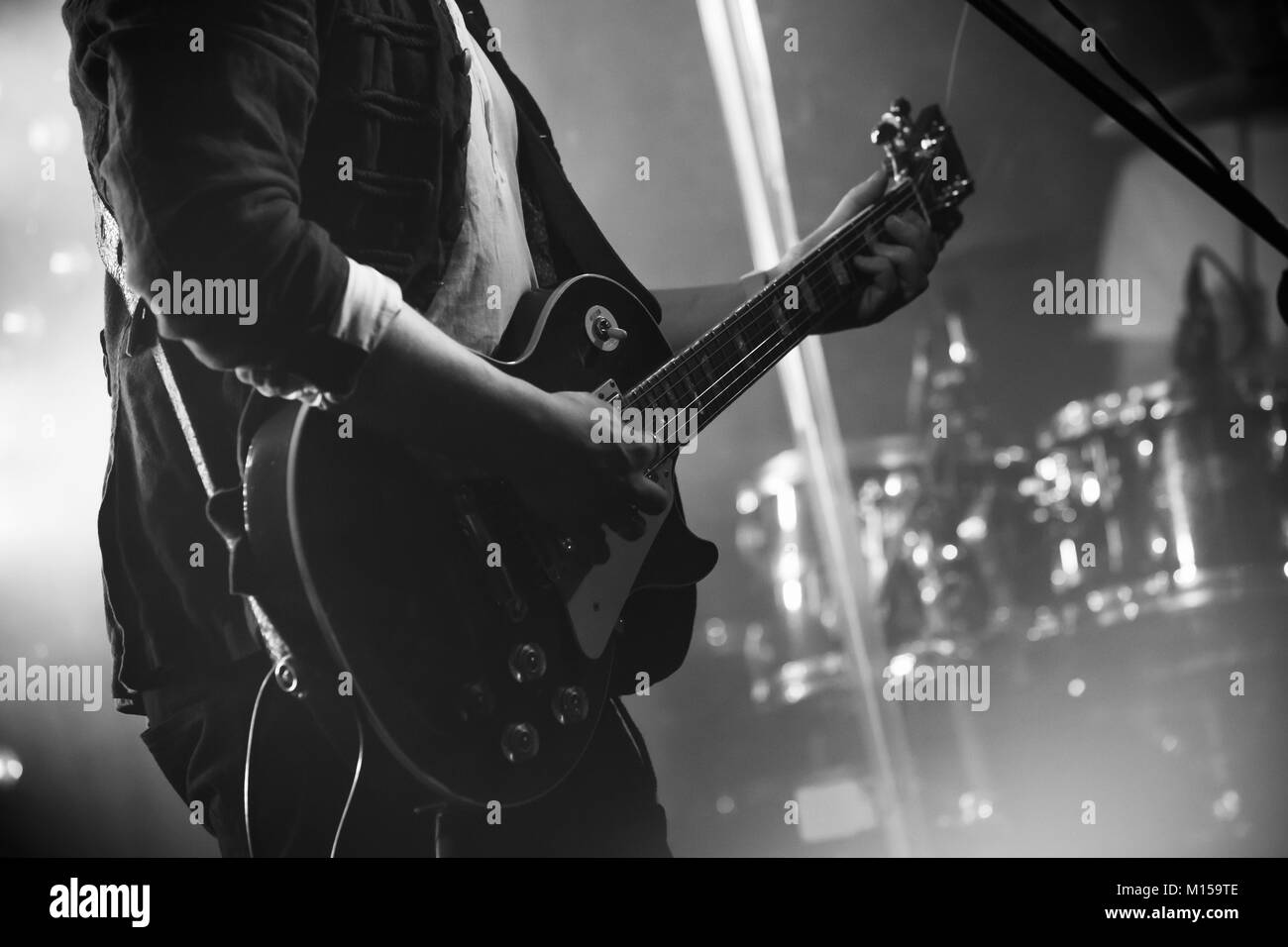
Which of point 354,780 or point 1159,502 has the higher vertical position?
point 1159,502

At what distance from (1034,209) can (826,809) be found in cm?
190

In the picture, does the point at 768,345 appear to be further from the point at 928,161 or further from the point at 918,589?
the point at 918,589

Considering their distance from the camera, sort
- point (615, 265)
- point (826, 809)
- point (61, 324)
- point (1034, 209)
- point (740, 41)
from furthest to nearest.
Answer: point (1034, 209) → point (826, 809) → point (740, 41) → point (61, 324) → point (615, 265)

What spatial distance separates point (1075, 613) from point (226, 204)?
8.98 feet

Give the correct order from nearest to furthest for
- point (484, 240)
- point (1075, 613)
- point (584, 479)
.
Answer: point (584, 479), point (484, 240), point (1075, 613)

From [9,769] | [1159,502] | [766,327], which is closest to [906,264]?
[766,327]

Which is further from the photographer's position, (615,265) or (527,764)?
(615,265)

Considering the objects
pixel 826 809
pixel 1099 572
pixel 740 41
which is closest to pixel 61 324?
pixel 740 41

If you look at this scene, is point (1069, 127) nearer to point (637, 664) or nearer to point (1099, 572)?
point (1099, 572)

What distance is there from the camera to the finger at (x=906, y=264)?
165 cm

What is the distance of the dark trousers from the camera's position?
996 mm

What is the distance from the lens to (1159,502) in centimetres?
309

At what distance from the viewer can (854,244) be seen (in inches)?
64.6
